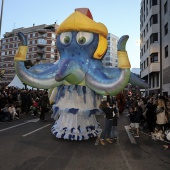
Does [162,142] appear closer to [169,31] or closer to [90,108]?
[90,108]

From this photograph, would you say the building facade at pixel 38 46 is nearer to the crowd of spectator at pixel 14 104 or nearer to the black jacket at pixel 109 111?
the crowd of spectator at pixel 14 104

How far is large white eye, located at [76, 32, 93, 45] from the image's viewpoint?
331 inches

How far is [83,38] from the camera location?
8.39m

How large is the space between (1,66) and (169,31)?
219 ft

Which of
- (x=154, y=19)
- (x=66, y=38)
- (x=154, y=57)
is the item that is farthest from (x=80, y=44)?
(x=154, y=19)

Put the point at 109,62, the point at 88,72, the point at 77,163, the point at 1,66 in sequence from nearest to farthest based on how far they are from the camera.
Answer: the point at 77,163 < the point at 88,72 < the point at 1,66 < the point at 109,62

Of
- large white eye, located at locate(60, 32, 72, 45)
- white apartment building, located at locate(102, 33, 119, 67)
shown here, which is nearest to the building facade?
white apartment building, located at locate(102, 33, 119, 67)

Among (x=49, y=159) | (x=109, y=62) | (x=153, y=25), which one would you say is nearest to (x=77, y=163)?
(x=49, y=159)

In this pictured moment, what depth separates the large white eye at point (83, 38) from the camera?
27.6 ft

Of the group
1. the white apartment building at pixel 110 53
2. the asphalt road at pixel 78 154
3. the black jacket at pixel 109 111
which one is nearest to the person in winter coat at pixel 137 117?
the asphalt road at pixel 78 154

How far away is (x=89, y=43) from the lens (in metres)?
8.47

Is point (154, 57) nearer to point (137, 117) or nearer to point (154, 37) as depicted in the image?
point (154, 37)

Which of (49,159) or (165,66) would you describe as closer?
(49,159)

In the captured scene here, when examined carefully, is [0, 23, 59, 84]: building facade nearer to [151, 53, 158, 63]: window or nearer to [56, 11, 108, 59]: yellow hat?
[151, 53, 158, 63]: window
